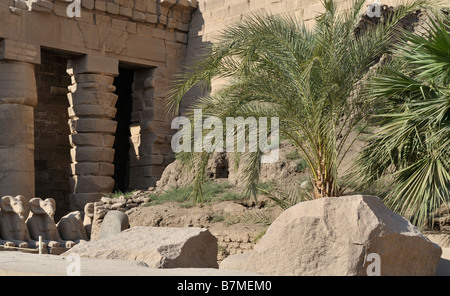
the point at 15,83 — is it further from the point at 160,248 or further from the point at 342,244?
the point at 342,244

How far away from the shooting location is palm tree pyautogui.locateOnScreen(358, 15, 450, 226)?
28.1ft

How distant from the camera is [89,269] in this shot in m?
5.70

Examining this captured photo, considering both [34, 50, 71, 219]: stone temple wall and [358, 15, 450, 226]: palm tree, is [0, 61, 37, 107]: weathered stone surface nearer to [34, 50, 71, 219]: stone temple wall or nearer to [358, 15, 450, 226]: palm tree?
[34, 50, 71, 219]: stone temple wall

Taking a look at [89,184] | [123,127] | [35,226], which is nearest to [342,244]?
[35,226]

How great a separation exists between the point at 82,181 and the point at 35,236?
309cm

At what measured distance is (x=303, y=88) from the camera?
32.4 ft

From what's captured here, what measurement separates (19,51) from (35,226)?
3.71 metres

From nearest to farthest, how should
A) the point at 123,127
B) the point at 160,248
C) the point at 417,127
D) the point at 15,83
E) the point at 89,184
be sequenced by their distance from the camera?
the point at 160,248, the point at 417,127, the point at 15,83, the point at 89,184, the point at 123,127

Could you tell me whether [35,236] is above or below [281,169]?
below

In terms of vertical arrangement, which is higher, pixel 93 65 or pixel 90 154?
pixel 93 65

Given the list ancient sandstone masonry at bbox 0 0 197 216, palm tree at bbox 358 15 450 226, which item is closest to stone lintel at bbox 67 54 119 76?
ancient sandstone masonry at bbox 0 0 197 216

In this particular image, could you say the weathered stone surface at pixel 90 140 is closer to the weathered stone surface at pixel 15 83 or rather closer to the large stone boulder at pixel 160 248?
the weathered stone surface at pixel 15 83
